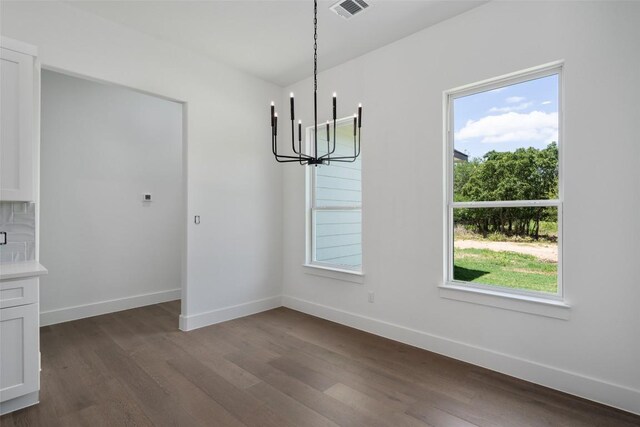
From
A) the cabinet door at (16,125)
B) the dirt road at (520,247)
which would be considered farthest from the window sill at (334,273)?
the cabinet door at (16,125)

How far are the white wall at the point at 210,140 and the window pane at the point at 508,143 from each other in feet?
8.27

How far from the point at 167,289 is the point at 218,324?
147 cm

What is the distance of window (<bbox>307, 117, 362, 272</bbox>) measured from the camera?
4.01 meters

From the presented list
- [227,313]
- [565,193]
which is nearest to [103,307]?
[227,313]

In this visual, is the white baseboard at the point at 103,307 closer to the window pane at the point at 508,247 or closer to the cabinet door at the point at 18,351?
the cabinet door at the point at 18,351

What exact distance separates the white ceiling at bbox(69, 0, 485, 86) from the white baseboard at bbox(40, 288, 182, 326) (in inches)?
130

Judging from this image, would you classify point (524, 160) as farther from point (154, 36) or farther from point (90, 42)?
point (90, 42)

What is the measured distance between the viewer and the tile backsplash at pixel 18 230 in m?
2.61

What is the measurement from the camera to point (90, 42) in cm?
307

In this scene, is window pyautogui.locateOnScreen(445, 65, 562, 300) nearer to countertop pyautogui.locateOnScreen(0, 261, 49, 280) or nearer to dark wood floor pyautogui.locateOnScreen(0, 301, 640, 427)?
dark wood floor pyautogui.locateOnScreen(0, 301, 640, 427)

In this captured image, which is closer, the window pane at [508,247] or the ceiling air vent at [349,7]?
the window pane at [508,247]

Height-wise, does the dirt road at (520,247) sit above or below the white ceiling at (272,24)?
below

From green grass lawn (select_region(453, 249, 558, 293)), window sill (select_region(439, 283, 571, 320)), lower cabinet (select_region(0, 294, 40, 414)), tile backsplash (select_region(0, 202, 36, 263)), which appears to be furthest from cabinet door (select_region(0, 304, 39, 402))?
green grass lawn (select_region(453, 249, 558, 293))

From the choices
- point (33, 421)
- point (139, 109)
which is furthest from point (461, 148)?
point (139, 109)
